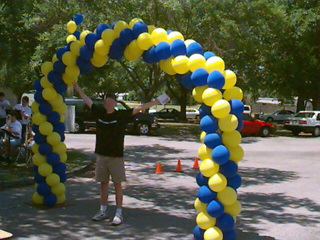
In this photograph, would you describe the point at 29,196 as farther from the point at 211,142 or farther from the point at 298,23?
the point at 298,23

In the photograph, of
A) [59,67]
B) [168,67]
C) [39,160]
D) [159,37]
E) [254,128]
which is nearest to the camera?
[168,67]

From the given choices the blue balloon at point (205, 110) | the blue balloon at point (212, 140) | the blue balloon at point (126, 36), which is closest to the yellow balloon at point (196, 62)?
the blue balloon at point (205, 110)

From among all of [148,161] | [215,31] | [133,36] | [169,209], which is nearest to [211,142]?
[133,36]

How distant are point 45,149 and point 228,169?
11.3ft

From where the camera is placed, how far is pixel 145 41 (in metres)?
6.17

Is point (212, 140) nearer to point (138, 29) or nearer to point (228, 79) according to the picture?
point (228, 79)

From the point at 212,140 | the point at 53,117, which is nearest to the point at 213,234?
the point at 212,140

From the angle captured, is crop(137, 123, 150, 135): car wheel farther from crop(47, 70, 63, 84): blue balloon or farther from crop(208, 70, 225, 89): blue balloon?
crop(208, 70, 225, 89): blue balloon

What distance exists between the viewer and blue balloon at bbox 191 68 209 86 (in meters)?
5.53

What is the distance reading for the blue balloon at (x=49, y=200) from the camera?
7242mm

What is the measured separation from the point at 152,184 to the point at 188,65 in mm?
4843

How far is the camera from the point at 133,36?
20.9 ft

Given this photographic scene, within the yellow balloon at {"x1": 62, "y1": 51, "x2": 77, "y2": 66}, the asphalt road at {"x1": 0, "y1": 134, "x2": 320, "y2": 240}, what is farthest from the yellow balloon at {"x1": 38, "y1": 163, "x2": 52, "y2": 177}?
the yellow balloon at {"x1": 62, "y1": 51, "x2": 77, "y2": 66}

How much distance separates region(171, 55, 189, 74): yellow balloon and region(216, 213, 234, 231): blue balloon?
1937 millimetres
